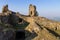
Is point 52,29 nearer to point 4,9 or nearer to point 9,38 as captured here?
point 9,38

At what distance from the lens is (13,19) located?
202 feet

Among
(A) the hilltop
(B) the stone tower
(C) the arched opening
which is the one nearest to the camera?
(A) the hilltop

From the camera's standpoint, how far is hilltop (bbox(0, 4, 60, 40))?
161 ft

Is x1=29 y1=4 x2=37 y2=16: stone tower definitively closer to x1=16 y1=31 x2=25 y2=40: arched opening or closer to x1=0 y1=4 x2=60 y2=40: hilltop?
x1=0 y1=4 x2=60 y2=40: hilltop

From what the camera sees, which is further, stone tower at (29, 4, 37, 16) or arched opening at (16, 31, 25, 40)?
stone tower at (29, 4, 37, 16)

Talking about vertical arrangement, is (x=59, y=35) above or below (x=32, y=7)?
below

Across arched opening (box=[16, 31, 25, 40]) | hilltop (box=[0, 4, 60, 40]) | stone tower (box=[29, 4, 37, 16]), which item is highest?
stone tower (box=[29, 4, 37, 16])

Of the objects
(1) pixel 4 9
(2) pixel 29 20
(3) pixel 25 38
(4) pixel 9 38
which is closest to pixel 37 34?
(3) pixel 25 38

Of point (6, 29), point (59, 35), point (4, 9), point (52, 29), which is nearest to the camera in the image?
A: point (6, 29)

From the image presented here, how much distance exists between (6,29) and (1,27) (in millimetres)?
1178

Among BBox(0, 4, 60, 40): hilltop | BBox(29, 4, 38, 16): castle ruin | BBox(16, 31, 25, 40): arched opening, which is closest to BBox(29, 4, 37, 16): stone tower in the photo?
BBox(29, 4, 38, 16): castle ruin

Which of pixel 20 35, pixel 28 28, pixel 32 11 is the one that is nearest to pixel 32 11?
pixel 32 11

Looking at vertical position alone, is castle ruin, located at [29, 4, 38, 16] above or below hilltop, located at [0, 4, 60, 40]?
above

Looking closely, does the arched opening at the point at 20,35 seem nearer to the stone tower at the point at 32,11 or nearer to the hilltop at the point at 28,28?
the hilltop at the point at 28,28
